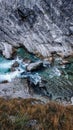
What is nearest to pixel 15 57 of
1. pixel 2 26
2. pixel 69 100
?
pixel 2 26

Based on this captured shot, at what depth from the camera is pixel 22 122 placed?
8.27 metres

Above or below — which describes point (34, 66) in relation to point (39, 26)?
below

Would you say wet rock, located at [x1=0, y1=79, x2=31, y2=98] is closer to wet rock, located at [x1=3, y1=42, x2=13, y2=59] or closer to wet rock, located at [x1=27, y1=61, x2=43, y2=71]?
wet rock, located at [x1=27, y1=61, x2=43, y2=71]

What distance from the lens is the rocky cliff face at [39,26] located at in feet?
106

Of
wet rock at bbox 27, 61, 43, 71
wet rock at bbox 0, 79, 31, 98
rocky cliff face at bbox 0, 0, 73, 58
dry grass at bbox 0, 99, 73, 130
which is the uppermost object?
rocky cliff face at bbox 0, 0, 73, 58

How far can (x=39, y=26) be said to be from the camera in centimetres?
3341

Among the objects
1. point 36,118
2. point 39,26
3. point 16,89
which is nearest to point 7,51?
point 39,26

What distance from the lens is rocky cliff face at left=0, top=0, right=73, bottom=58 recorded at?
3219cm

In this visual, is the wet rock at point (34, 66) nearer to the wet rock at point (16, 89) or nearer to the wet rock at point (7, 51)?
the wet rock at point (16, 89)

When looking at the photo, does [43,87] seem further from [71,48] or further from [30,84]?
[71,48]

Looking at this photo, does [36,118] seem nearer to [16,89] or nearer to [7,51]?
[16,89]

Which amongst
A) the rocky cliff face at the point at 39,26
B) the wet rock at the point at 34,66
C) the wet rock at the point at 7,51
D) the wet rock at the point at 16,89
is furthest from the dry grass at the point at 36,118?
the wet rock at the point at 7,51

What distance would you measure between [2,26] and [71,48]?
10.7 m

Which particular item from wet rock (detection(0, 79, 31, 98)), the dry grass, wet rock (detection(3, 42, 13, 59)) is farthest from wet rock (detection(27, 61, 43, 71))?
the dry grass
